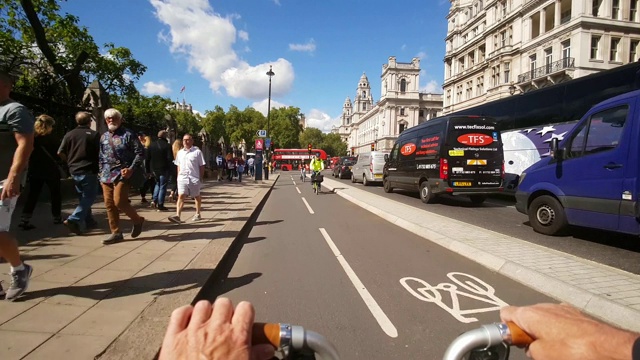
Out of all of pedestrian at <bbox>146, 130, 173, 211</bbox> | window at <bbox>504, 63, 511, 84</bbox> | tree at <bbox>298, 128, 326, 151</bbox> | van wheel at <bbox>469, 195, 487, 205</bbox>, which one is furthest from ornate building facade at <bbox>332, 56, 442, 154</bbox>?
pedestrian at <bbox>146, 130, 173, 211</bbox>

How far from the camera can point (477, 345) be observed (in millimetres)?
1119

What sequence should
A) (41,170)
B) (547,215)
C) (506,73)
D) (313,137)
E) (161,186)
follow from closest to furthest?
(41,170), (547,215), (161,186), (506,73), (313,137)

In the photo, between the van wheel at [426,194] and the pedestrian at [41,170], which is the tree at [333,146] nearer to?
the van wheel at [426,194]

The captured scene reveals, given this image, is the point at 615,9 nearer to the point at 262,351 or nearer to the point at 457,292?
the point at 457,292

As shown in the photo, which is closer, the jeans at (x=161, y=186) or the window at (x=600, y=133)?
the window at (x=600, y=133)

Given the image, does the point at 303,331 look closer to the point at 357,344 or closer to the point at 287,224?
the point at 357,344

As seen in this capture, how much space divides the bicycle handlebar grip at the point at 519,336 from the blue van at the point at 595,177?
18.9ft

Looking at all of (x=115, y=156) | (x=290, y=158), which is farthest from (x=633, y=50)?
(x=115, y=156)

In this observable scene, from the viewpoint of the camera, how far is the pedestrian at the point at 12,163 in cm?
318

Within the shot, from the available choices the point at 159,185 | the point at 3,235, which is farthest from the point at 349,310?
the point at 159,185

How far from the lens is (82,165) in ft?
17.9

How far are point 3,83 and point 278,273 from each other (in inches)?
139

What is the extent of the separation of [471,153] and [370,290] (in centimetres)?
873

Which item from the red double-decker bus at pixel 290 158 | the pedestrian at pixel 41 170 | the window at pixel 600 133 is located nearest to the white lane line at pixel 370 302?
the window at pixel 600 133
